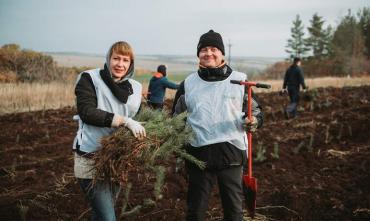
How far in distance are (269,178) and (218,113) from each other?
9.01 feet

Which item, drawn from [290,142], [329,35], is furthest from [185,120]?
[329,35]

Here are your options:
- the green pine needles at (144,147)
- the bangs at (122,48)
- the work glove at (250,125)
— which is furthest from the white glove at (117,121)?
the work glove at (250,125)

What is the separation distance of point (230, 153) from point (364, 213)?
7.11 feet

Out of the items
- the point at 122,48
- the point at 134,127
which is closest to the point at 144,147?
the point at 134,127

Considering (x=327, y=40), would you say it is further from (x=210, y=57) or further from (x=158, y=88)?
(x=210, y=57)

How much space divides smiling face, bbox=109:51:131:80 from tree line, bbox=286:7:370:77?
44.3 m

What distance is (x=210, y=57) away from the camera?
3.00 metres

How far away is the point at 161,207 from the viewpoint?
428 cm

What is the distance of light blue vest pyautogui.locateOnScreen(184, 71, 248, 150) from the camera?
2.91 m

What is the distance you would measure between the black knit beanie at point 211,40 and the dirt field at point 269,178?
3.99 ft

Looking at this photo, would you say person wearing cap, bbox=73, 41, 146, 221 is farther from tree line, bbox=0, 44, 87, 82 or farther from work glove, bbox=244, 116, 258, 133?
tree line, bbox=0, 44, 87, 82

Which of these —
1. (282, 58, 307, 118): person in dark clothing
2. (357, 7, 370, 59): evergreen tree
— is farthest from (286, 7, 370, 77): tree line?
(282, 58, 307, 118): person in dark clothing

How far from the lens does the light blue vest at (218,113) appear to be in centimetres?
291

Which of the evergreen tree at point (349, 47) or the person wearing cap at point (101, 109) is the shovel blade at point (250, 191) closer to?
the person wearing cap at point (101, 109)
